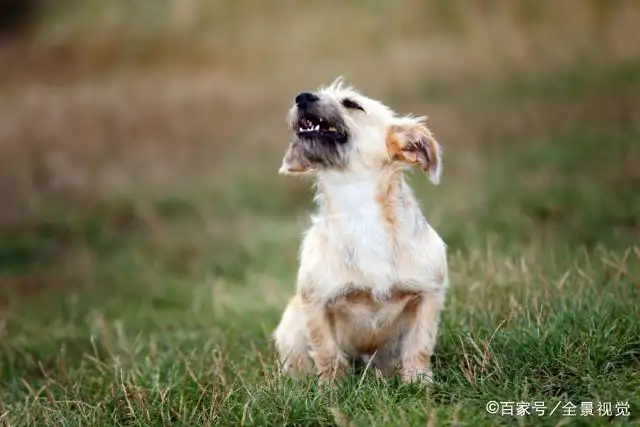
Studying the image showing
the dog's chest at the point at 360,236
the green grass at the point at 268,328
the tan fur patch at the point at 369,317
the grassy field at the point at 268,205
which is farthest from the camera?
the tan fur patch at the point at 369,317

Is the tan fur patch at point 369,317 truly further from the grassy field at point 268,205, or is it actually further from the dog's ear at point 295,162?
the dog's ear at point 295,162

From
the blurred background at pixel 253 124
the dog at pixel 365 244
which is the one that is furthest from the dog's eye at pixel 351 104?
the blurred background at pixel 253 124

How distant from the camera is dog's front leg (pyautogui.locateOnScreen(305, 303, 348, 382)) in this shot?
Answer: 536 centimetres

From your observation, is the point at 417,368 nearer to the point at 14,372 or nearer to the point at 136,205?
the point at 14,372

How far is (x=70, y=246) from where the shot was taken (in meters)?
12.0

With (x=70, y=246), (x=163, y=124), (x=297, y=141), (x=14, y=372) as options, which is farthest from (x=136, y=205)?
(x=297, y=141)

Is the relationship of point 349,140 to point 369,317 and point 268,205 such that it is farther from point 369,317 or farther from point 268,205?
point 268,205

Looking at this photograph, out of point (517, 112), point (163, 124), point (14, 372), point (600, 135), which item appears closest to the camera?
point (14, 372)

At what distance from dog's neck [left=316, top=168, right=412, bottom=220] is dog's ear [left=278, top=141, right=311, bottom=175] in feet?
0.43

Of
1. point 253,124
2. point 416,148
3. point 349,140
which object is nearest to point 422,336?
point 416,148

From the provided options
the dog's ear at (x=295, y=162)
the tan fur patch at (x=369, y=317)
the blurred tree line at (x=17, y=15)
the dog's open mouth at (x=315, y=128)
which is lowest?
the tan fur patch at (x=369, y=317)

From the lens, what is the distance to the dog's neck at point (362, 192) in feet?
17.7

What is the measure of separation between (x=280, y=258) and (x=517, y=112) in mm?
5288

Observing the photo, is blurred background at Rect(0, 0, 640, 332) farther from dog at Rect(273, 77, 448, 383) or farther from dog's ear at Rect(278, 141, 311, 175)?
dog at Rect(273, 77, 448, 383)
